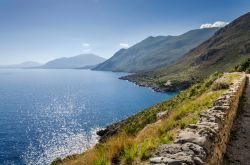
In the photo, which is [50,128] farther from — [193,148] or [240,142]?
[193,148]

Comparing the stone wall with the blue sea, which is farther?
the blue sea

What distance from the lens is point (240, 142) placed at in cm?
1573

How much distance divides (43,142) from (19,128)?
22795 millimetres

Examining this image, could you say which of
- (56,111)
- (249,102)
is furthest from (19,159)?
(56,111)

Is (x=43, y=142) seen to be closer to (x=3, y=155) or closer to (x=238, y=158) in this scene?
(x=3, y=155)

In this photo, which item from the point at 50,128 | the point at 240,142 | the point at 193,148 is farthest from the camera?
the point at 50,128

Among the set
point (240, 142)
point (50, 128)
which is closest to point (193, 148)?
point (240, 142)

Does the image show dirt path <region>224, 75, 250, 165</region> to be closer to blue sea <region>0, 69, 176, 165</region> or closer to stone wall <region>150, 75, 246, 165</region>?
stone wall <region>150, 75, 246, 165</region>

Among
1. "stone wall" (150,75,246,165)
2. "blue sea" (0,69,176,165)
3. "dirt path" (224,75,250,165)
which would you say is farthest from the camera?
"blue sea" (0,69,176,165)

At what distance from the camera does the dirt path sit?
44.1 feet

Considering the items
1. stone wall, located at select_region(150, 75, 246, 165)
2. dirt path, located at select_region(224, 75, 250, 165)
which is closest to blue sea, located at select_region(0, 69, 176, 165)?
dirt path, located at select_region(224, 75, 250, 165)

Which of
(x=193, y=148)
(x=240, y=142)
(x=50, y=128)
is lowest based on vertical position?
(x=50, y=128)

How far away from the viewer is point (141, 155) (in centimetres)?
968

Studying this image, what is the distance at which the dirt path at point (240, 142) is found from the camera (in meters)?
13.4
